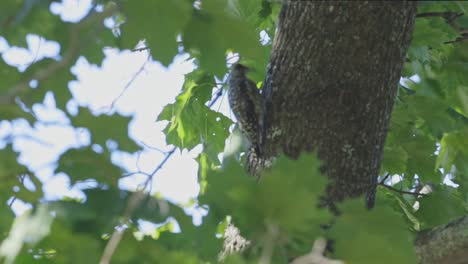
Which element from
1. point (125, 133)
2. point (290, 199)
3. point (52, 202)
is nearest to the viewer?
point (290, 199)

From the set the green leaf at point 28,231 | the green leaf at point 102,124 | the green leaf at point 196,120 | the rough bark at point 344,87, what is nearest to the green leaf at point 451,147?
the green leaf at point 196,120

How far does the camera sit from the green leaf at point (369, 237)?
52.6 inches

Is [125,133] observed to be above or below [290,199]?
above

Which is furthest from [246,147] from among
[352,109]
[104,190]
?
[104,190]

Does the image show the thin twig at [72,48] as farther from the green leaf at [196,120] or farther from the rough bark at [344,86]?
the green leaf at [196,120]

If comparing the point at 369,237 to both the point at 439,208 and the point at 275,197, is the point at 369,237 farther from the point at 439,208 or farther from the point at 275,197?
the point at 439,208

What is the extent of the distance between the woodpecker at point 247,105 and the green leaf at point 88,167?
75 centimetres

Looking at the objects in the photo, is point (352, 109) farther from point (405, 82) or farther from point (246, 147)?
point (405, 82)

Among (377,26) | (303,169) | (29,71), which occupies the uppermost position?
(377,26)

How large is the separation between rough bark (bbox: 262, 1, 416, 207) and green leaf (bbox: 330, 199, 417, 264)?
18.7 inches

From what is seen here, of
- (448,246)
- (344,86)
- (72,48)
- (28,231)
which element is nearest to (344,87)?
(344,86)

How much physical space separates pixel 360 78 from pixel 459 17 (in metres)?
1.07

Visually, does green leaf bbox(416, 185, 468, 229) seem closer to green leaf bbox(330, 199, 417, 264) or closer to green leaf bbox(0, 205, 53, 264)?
green leaf bbox(330, 199, 417, 264)

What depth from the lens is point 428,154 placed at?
3002mm
